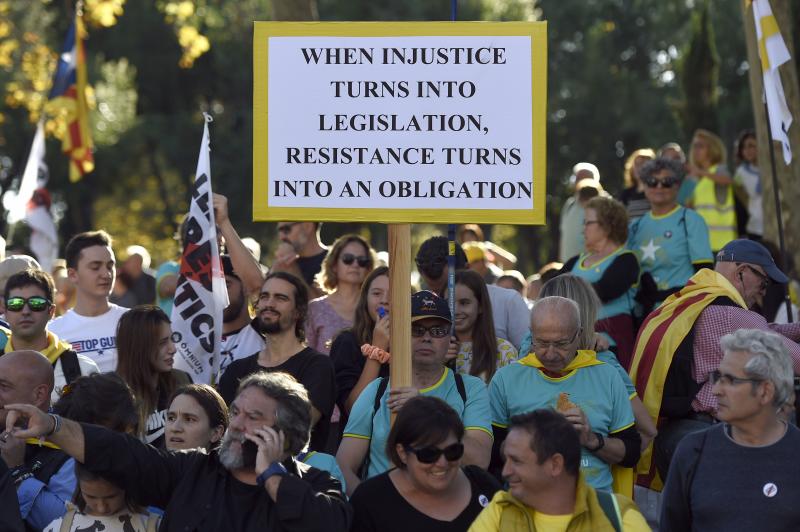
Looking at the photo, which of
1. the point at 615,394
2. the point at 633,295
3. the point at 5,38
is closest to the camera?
the point at 615,394

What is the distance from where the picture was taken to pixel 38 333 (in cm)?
817

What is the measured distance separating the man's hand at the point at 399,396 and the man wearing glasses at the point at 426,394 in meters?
0.25

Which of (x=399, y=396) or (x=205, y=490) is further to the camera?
(x=399, y=396)

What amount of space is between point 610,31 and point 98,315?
30.8 metres

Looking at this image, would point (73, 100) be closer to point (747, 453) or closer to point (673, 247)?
point (673, 247)

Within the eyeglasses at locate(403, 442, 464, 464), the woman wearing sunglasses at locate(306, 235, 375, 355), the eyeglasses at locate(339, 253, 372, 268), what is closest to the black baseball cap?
the eyeglasses at locate(403, 442, 464, 464)

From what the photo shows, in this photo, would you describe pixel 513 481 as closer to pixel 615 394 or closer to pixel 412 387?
pixel 412 387

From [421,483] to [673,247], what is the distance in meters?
4.58

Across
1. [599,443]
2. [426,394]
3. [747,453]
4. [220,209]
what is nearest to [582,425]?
[599,443]

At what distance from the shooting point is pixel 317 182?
6.69 m

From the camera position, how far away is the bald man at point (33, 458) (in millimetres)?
6680

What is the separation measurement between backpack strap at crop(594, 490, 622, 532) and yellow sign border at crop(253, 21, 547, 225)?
122 centimetres

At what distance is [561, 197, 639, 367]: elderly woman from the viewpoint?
995 centimetres

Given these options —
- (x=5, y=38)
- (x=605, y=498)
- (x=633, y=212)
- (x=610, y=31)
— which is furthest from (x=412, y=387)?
(x=610, y=31)
